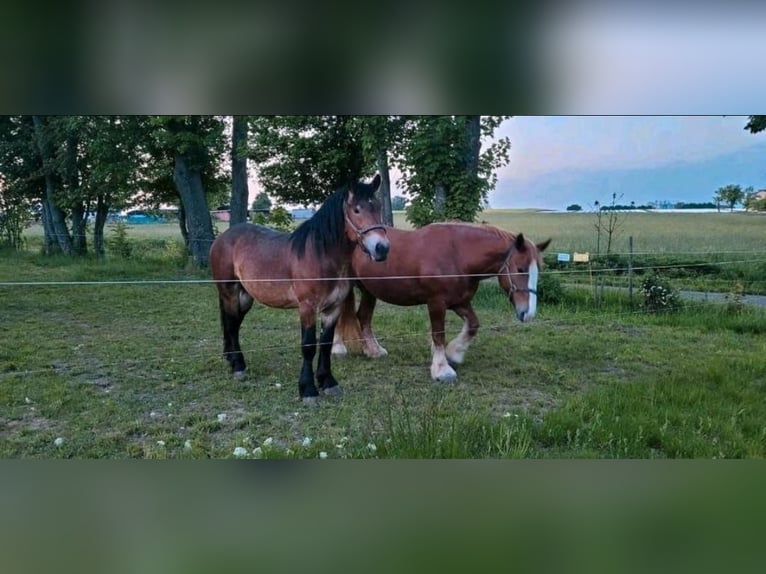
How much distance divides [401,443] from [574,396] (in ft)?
2.73

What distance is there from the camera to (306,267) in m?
2.34

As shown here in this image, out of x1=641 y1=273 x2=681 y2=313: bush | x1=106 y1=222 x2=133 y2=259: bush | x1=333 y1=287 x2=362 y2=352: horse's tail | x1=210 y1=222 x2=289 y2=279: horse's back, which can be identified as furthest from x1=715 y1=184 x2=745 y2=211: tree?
x1=106 y1=222 x2=133 y2=259: bush

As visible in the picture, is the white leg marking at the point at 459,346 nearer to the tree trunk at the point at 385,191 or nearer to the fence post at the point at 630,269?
the tree trunk at the point at 385,191

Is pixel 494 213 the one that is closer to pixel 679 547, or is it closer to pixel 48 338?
pixel 679 547

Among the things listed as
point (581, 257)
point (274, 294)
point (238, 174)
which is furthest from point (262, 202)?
point (581, 257)

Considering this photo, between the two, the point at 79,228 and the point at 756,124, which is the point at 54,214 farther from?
the point at 756,124

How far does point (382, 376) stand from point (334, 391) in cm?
23

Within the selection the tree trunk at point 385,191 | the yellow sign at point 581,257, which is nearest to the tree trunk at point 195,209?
the tree trunk at point 385,191

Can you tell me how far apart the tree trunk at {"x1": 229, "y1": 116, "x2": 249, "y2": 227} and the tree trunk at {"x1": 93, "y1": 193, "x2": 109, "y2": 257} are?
0.56 metres

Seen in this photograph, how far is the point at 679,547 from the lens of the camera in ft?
5.39

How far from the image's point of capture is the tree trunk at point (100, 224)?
2359 mm

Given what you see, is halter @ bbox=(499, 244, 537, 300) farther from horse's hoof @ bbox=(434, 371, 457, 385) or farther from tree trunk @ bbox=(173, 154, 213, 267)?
tree trunk @ bbox=(173, 154, 213, 267)

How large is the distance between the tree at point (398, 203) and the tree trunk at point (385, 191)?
0.06 ft

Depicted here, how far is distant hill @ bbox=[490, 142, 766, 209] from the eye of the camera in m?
2.38
